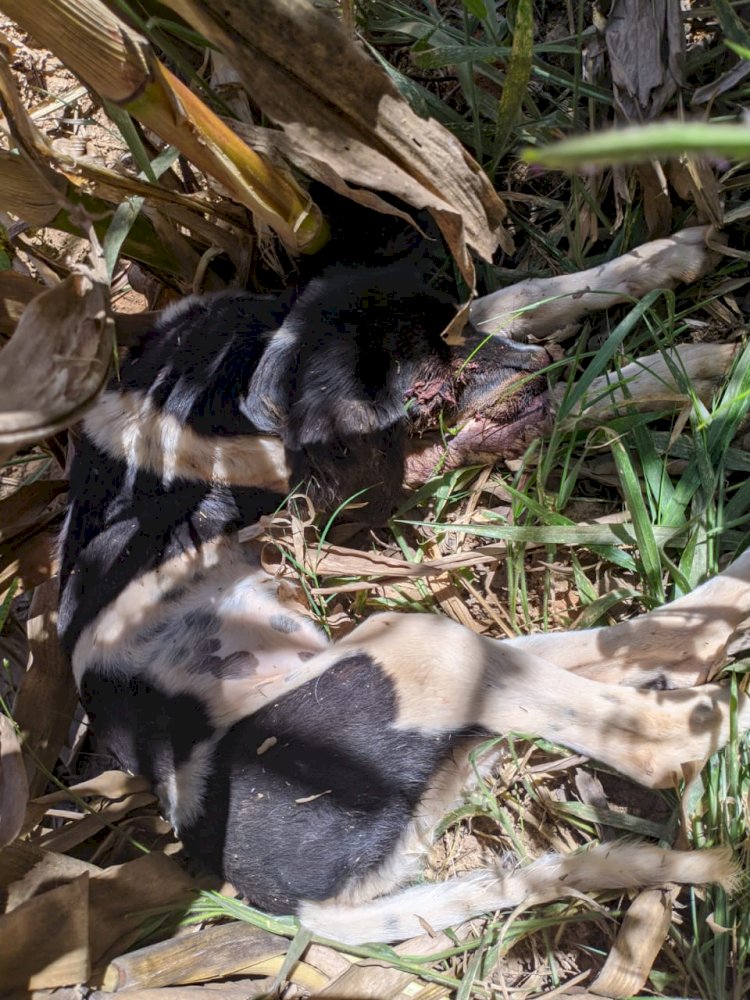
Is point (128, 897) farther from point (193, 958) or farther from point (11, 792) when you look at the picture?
point (11, 792)

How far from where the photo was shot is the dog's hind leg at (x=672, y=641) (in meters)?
1.89

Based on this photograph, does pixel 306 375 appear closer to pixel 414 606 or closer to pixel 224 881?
pixel 414 606

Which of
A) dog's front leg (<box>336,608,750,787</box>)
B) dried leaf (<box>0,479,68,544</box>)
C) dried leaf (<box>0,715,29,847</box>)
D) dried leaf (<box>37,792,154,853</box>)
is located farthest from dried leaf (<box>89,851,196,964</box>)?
dried leaf (<box>0,479,68,544</box>)

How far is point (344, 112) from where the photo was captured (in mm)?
1646

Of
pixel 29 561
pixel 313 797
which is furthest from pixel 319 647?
pixel 29 561

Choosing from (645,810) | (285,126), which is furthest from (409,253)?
(645,810)

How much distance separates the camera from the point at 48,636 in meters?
2.45

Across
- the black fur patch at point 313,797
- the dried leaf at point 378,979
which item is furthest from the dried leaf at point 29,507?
the dried leaf at point 378,979

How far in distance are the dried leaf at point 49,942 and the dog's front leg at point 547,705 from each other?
0.90 metres

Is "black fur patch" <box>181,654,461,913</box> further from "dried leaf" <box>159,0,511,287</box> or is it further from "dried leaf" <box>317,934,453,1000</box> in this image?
"dried leaf" <box>159,0,511,287</box>

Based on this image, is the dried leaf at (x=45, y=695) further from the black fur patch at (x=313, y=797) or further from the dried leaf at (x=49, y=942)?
the black fur patch at (x=313, y=797)

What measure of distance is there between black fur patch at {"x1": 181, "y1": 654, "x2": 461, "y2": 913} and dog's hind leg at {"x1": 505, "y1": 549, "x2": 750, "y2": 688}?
402 millimetres

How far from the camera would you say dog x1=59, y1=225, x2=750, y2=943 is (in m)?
1.89

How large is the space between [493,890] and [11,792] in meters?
1.15
